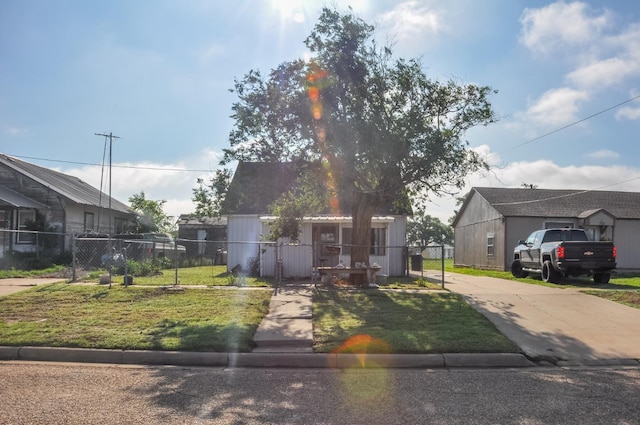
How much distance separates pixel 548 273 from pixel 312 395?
538 inches

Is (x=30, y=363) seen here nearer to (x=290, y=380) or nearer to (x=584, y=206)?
(x=290, y=380)

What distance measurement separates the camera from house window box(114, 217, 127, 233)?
31.6 m

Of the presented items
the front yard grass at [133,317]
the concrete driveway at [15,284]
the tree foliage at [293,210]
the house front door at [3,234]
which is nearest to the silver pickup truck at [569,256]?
the tree foliage at [293,210]

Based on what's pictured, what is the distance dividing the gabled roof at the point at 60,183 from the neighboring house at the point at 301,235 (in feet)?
31.5

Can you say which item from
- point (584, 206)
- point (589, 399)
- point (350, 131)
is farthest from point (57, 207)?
point (584, 206)

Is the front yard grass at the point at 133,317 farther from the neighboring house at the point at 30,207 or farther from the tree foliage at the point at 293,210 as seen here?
the neighboring house at the point at 30,207

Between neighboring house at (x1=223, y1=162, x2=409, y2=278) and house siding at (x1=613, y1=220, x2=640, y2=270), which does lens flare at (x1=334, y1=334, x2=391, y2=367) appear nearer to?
neighboring house at (x1=223, y1=162, x2=409, y2=278)

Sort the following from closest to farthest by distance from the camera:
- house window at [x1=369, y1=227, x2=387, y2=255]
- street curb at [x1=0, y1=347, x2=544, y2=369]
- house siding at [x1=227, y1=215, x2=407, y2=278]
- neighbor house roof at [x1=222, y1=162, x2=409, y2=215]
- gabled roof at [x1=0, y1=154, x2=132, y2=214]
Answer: street curb at [x1=0, y1=347, x2=544, y2=369] < neighbor house roof at [x1=222, y1=162, x2=409, y2=215] < house siding at [x1=227, y1=215, x2=407, y2=278] < house window at [x1=369, y1=227, x2=387, y2=255] < gabled roof at [x1=0, y1=154, x2=132, y2=214]

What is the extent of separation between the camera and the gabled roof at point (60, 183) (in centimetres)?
2361

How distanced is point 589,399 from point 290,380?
137 inches

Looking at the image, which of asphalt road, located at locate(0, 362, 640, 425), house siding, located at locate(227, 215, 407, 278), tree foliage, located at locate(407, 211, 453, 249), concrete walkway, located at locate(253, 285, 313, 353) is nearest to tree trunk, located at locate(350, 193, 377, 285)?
house siding, located at locate(227, 215, 407, 278)

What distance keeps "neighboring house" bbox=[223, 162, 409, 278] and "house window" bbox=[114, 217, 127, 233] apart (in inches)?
545

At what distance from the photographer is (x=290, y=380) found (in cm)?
601

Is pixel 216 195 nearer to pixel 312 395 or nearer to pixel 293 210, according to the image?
pixel 293 210
